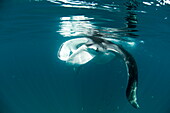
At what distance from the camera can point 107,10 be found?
28.4 ft

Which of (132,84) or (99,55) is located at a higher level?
(132,84)

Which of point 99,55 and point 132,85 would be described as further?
point 99,55

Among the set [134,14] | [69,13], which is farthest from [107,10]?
[69,13]

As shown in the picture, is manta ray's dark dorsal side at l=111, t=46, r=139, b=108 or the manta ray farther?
the manta ray

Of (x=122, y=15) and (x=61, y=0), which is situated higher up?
(x=61, y=0)

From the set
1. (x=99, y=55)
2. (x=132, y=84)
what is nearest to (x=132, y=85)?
(x=132, y=84)

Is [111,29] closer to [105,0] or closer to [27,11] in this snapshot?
[105,0]

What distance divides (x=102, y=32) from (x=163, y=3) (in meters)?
5.51

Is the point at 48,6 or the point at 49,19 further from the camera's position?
the point at 49,19

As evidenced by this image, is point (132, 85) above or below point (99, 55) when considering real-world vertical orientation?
above

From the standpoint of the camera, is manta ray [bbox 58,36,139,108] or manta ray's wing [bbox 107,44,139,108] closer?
manta ray's wing [bbox 107,44,139,108]

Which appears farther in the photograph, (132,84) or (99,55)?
(99,55)

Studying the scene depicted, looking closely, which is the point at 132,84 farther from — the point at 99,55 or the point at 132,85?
the point at 99,55

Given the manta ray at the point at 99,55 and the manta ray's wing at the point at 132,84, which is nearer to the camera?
the manta ray's wing at the point at 132,84
